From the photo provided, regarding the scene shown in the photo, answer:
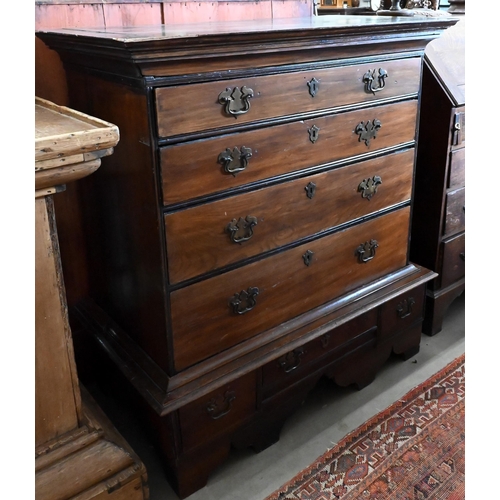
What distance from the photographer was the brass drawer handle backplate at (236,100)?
4.19 ft

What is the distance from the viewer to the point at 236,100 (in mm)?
1298

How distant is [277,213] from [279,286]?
226mm

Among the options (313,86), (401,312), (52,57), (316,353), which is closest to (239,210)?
(313,86)

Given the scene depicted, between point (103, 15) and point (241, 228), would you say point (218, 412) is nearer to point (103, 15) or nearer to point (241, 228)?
point (241, 228)

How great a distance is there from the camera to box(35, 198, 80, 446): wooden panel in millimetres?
1178

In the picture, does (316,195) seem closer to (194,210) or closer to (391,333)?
(194,210)

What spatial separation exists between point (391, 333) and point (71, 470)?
1.19 meters

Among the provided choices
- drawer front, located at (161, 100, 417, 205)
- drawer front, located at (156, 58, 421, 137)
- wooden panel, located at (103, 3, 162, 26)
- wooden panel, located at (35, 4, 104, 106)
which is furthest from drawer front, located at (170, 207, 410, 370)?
wooden panel, located at (103, 3, 162, 26)

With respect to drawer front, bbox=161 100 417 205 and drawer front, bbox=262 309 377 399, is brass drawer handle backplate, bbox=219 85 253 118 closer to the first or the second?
drawer front, bbox=161 100 417 205

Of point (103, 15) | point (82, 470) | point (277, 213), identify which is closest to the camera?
point (82, 470)

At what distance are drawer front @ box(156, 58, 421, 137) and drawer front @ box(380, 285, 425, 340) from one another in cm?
73

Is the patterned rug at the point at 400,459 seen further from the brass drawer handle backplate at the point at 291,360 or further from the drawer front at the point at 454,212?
the drawer front at the point at 454,212

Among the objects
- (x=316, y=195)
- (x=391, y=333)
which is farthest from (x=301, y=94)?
(x=391, y=333)

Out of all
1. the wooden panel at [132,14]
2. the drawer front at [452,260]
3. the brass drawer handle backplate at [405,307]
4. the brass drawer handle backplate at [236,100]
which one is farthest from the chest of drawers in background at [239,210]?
the drawer front at [452,260]
